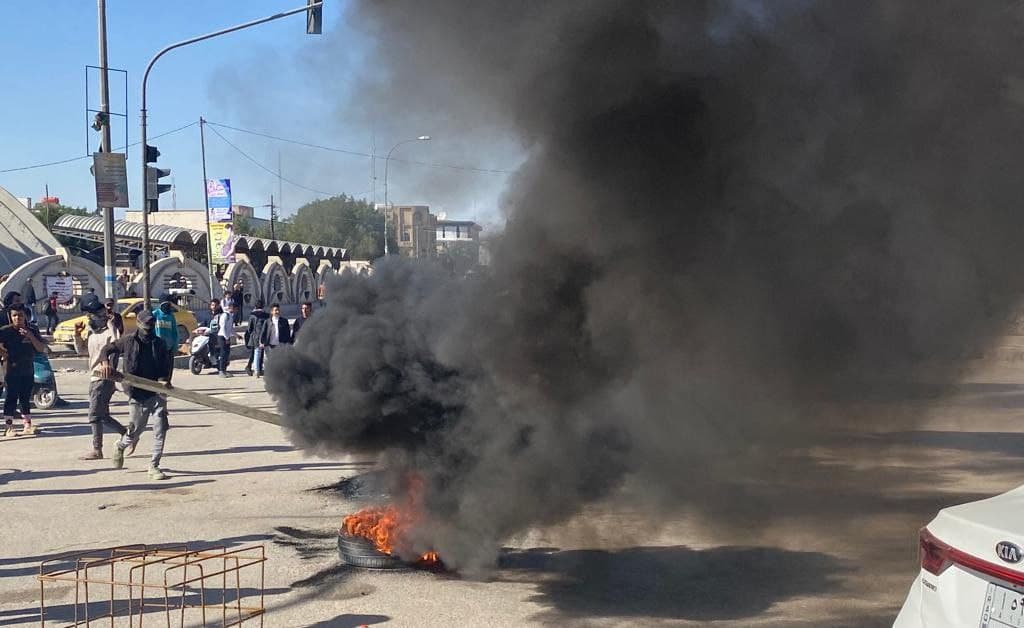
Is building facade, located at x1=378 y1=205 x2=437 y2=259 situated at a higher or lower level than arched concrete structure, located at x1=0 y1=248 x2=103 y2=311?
lower

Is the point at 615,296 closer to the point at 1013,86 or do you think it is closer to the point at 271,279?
the point at 1013,86

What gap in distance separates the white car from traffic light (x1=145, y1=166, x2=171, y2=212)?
1773 centimetres

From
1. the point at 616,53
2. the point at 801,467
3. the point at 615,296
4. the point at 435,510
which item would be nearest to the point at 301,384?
the point at 435,510

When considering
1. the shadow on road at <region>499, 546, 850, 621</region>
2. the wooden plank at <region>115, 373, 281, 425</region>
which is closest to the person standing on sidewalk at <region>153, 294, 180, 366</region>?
the wooden plank at <region>115, 373, 281, 425</region>

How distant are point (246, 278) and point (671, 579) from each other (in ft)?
113

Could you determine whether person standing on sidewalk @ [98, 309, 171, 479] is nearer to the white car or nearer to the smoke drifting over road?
the smoke drifting over road

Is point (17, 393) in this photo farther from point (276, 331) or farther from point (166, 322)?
point (276, 331)

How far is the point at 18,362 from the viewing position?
1110cm

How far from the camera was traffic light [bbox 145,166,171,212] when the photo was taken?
60.2 ft

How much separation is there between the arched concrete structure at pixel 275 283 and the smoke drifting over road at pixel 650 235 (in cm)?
3335

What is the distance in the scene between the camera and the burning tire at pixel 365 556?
19.6ft

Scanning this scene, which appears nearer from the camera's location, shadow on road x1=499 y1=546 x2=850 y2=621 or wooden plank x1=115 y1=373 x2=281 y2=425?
shadow on road x1=499 y1=546 x2=850 y2=621

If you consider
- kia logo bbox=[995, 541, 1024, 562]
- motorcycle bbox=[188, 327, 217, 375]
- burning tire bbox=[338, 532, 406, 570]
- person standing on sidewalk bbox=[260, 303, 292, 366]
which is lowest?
burning tire bbox=[338, 532, 406, 570]

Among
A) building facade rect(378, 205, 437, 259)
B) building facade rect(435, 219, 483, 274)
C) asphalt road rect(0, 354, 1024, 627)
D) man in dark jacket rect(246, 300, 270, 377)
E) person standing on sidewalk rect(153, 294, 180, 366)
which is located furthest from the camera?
man in dark jacket rect(246, 300, 270, 377)
